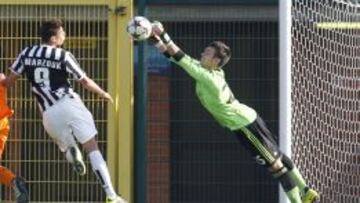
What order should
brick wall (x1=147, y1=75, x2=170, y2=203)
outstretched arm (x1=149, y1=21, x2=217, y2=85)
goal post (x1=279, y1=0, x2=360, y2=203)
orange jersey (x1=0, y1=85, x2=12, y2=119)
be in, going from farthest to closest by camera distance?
brick wall (x1=147, y1=75, x2=170, y2=203) < goal post (x1=279, y1=0, x2=360, y2=203) < orange jersey (x1=0, y1=85, x2=12, y2=119) < outstretched arm (x1=149, y1=21, x2=217, y2=85)

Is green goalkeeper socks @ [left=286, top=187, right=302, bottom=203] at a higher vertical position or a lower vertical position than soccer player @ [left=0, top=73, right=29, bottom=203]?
lower

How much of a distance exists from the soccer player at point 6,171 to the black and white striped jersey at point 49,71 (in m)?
0.50

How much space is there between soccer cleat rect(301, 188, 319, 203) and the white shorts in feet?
7.43

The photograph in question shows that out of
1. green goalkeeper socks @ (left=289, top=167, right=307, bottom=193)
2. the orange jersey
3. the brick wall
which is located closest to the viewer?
green goalkeeper socks @ (left=289, top=167, right=307, bottom=193)

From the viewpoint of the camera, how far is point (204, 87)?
34.4 ft

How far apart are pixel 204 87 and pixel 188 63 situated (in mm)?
327

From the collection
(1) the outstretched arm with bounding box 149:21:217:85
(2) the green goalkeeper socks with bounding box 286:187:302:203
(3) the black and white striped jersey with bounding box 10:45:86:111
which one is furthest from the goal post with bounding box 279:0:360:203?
(3) the black and white striped jersey with bounding box 10:45:86:111

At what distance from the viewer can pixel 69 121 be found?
1038cm

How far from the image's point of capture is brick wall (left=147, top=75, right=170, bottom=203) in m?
12.2

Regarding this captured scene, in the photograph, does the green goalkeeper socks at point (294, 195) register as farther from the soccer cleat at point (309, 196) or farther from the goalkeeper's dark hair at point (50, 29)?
the goalkeeper's dark hair at point (50, 29)

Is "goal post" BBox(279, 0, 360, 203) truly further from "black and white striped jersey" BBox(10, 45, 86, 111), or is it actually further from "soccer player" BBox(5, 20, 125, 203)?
"black and white striped jersey" BBox(10, 45, 86, 111)

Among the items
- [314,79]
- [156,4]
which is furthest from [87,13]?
[314,79]

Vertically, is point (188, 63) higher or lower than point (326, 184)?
higher

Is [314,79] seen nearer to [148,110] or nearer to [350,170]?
[350,170]
